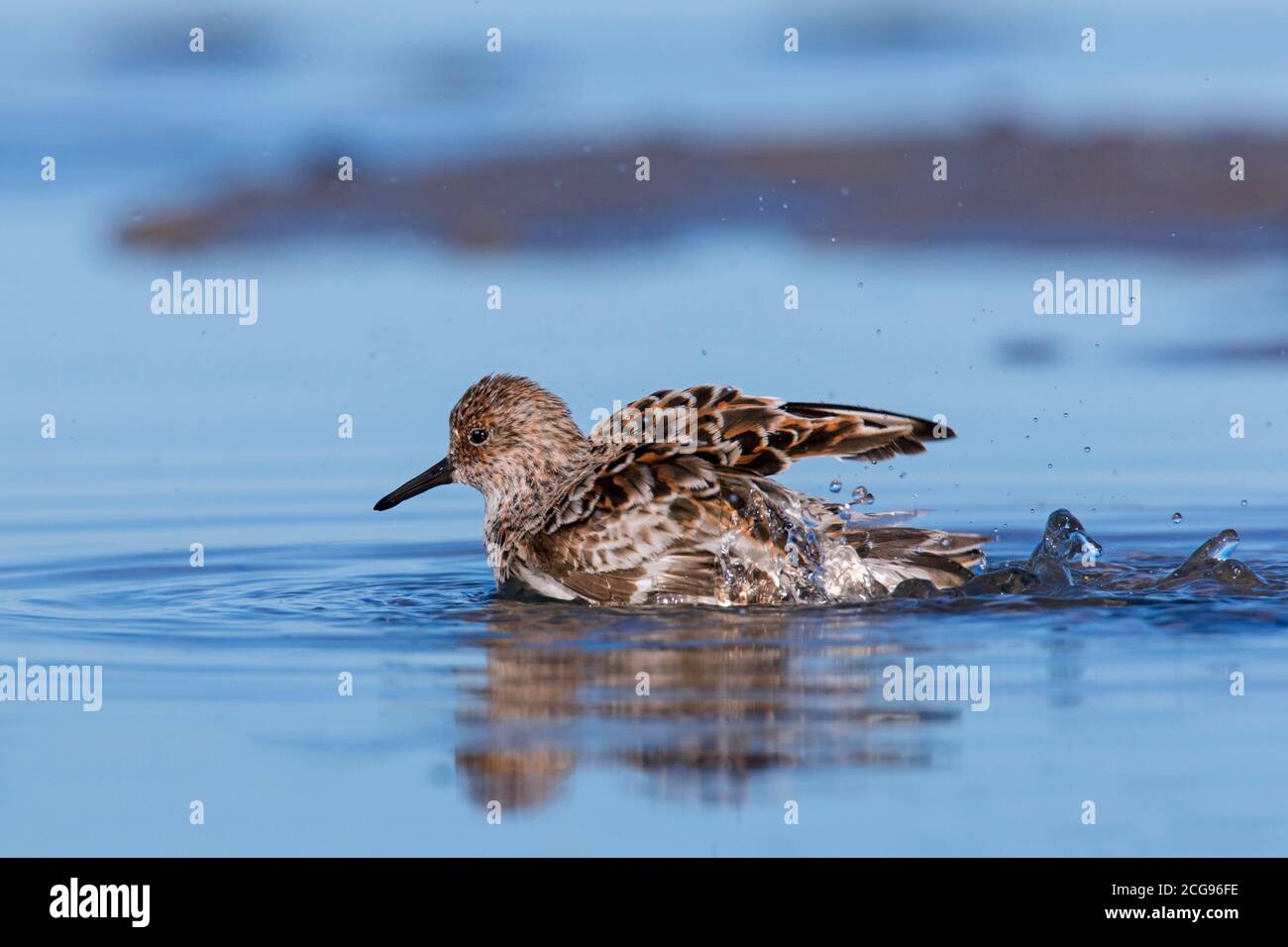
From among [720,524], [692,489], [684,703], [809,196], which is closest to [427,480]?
[692,489]

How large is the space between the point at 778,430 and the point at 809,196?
34.7ft

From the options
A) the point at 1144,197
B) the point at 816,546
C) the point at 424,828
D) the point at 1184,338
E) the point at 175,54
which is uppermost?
the point at 175,54

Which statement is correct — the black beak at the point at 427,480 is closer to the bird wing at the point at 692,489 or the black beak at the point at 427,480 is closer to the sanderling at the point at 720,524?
the sanderling at the point at 720,524

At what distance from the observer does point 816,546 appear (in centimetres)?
1018

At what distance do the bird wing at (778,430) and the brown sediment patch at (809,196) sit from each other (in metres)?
8.79

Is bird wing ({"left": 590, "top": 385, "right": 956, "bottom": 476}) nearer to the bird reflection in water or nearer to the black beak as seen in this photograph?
the bird reflection in water

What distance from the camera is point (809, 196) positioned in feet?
67.9

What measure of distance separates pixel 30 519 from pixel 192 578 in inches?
71.7

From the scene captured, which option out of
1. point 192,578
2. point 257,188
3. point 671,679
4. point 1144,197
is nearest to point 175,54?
point 257,188

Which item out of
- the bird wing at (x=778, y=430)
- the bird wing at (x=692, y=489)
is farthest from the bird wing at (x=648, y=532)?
the bird wing at (x=778, y=430)

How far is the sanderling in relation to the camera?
399 inches

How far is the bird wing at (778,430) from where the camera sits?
34.1 feet

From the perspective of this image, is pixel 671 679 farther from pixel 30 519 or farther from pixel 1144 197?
pixel 1144 197

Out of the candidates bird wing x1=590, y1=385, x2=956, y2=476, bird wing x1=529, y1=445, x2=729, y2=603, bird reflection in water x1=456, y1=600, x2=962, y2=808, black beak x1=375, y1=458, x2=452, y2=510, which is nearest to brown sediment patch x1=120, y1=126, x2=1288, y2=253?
black beak x1=375, y1=458, x2=452, y2=510
